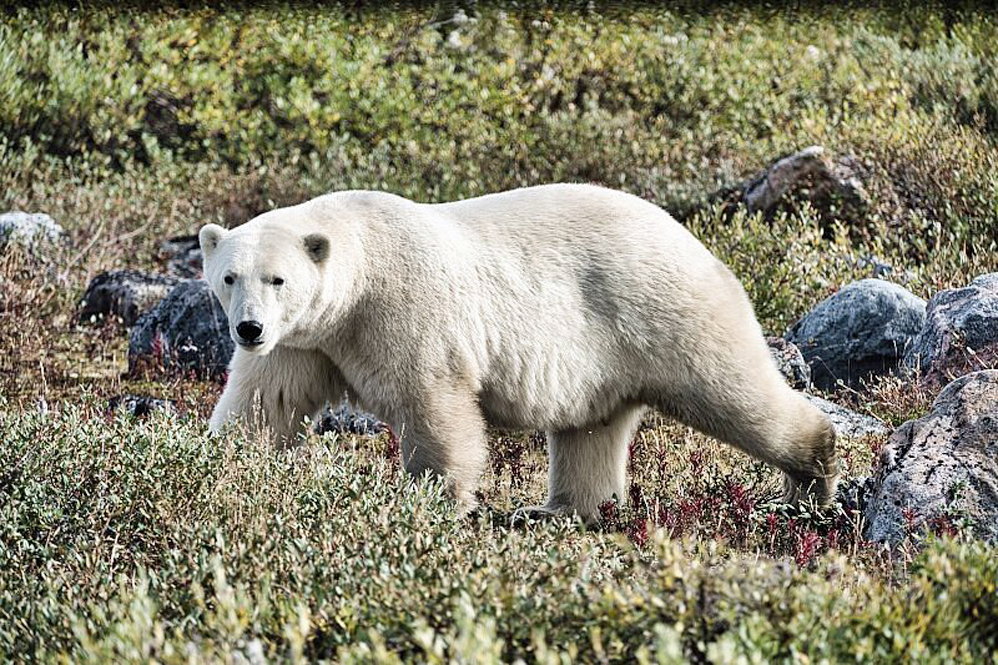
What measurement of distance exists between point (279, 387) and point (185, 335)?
121 inches

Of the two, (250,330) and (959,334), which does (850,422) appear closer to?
(959,334)

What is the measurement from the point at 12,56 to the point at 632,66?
6249 mm

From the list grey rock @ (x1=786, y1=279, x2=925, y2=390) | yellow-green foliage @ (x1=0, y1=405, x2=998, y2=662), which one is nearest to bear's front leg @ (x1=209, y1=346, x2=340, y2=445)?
yellow-green foliage @ (x1=0, y1=405, x2=998, y2=662)

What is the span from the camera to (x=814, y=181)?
9.63 m

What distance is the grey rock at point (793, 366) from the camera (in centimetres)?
680

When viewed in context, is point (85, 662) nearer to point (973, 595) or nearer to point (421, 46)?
point (973, 595)

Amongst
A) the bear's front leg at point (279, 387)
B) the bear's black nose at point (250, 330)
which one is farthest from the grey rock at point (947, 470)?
the bear's black nose at point (250, 330)

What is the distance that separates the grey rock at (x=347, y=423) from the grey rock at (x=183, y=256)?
3.49 m

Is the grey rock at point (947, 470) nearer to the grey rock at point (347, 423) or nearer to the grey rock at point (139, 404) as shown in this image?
the grey rock at point (347, 423)

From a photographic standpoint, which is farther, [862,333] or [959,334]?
[862,333]

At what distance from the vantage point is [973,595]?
3139 mm

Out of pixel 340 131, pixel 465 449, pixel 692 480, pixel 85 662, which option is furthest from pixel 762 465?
pixel 340 131

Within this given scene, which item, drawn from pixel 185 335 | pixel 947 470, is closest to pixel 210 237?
pixel 947 470

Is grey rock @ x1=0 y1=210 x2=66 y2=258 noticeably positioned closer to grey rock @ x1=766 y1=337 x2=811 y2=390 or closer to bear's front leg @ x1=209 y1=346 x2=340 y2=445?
bear's front leg @ x1=209 y1=346 x2=340 y2=445
